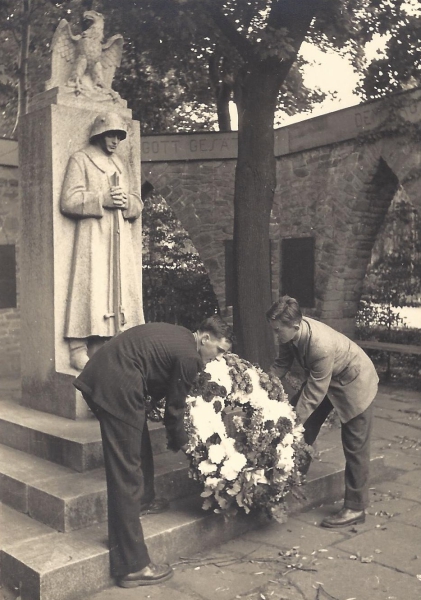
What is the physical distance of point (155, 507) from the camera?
15.4 feet

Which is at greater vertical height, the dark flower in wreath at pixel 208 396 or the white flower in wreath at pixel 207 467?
the dark flower in wreath at pixel 208 396

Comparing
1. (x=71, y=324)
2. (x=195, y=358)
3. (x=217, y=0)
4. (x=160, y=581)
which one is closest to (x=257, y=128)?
(x=217, y=0)

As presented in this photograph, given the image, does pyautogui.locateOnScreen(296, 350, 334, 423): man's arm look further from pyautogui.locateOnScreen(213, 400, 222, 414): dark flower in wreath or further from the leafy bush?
the leafy bush

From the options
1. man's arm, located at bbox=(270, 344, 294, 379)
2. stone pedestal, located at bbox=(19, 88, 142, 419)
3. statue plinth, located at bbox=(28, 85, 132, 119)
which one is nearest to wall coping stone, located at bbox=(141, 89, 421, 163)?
statue plinth, located at bbox=(28, 85, 132, 119)

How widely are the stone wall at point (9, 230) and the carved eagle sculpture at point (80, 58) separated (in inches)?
234

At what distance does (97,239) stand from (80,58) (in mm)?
1624

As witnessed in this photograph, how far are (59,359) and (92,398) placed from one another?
2039 millimetres

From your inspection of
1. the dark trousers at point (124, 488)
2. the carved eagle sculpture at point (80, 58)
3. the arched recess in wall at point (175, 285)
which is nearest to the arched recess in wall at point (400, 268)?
the arched recess in wall at point (175, 285)

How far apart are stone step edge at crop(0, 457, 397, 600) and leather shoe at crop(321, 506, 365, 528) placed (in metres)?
0.34

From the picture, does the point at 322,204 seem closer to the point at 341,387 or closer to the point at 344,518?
the point at 341,387

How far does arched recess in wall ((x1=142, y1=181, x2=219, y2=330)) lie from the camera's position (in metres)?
14.3

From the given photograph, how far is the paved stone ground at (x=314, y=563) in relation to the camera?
154 inches

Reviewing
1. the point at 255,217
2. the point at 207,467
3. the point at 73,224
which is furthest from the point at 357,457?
the point at 255,217

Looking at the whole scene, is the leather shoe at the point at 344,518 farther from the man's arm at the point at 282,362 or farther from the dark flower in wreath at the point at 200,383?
the dark flower in wreath at the point at 200,383
